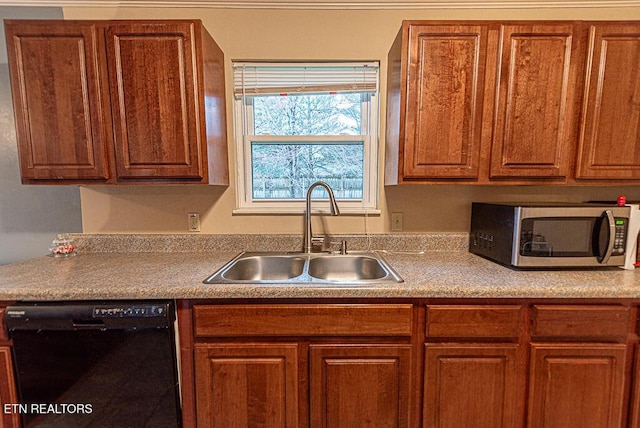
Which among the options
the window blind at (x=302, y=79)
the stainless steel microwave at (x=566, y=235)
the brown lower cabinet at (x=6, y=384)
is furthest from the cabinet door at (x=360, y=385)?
the window blind at (x=302, y=79)

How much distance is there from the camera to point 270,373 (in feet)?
4.00

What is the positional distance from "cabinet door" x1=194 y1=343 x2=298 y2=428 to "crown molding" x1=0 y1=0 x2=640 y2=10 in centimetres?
187

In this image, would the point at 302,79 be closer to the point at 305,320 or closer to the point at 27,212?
the point at 305,320

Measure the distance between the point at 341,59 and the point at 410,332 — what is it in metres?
1.57

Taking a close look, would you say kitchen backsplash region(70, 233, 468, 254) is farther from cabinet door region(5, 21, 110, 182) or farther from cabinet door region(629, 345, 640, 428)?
cabinet door region(629, 345, 640, 428)

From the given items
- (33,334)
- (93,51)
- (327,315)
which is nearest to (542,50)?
(327,315)

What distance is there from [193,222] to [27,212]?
3.44 feet

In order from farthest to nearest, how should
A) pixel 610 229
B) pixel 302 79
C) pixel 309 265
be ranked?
pixel 302 79 < pixel 309 265 < pixel 610 229

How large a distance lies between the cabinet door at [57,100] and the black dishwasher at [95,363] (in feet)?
2.33

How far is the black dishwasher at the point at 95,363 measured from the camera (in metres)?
1.17

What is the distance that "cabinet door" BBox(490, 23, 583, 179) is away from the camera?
1413 millimetres

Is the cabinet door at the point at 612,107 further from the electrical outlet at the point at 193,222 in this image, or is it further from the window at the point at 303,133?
the electrical outlet at the point at 193,222

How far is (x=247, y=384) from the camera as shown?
1.22 meters

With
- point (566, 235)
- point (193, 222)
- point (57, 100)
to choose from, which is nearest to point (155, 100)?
point (57, 100)
